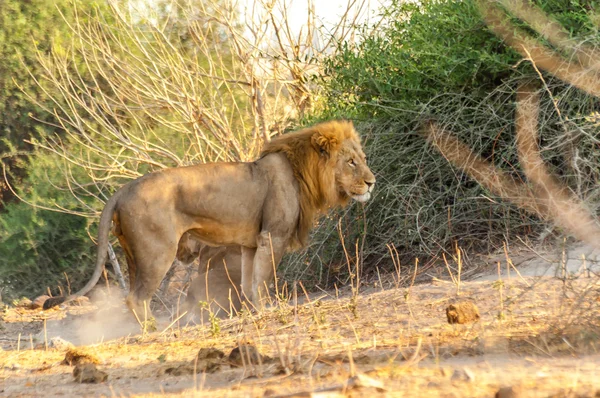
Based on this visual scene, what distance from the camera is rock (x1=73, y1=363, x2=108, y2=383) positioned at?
434 cm

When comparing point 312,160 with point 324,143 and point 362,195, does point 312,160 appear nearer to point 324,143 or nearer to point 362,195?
point 324,143

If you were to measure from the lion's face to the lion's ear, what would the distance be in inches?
4.1

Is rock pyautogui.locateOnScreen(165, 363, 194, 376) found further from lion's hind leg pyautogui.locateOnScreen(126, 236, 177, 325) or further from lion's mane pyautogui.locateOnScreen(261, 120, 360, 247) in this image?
lion's mane pyautogui.locateOnScreen(261, 120, 360, 247)

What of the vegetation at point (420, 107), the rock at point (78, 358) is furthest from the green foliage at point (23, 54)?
the rock at point (78, 358)

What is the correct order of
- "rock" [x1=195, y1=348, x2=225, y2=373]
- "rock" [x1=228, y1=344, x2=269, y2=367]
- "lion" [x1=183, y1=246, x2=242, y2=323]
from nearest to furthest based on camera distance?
"rock" [x1=228, y1=344, x2=269, y2=367] < "rock" [x1=195, y1=348, x2=225, y2=373] < "lion" [x1=183, y1=246, x2=242, y2=323]

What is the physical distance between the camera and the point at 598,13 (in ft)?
23.3

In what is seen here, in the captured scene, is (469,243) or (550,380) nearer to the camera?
(550,380)

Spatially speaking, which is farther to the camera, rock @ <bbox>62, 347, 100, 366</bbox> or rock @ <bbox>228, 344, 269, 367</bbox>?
rock @ <bbox>62, 347, 100, 366</bbox>

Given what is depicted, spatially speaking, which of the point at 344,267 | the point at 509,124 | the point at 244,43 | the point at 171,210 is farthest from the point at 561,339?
the point at 244,43

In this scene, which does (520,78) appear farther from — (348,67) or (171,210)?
(171,210)

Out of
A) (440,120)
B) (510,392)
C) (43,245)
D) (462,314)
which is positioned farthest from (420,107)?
(43,245)

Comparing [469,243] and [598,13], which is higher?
[598,13]

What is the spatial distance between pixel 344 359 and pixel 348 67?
5.11 metres

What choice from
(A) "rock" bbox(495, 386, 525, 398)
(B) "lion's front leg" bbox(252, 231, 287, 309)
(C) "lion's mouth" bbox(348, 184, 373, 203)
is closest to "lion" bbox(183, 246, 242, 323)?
(B) "lion's front leg" bbox(252, 231, 287, 309)
